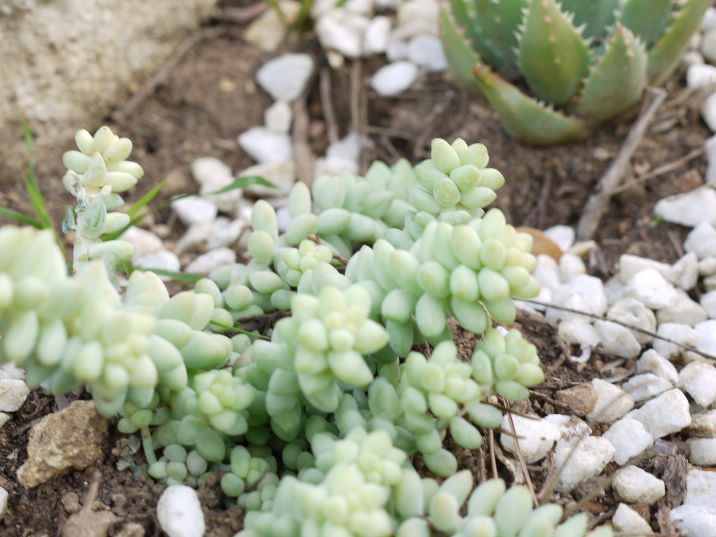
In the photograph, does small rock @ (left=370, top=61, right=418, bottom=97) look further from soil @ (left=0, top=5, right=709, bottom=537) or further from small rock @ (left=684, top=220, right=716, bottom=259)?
small rock @ (left=684, top=220, right=716, bottom=259)

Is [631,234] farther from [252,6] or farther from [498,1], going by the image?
[252,6]

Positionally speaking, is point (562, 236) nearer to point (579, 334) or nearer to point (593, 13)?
point (579, 334)

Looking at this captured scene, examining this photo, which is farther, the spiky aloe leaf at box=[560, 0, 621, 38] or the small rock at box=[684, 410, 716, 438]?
the spiky aloe leaf at box=[560, 0, 621, 38]

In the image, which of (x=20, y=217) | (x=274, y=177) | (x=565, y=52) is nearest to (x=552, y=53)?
(x=565, y=52)

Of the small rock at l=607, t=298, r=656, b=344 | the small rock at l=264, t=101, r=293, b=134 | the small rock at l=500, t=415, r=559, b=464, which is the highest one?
the small rock at l=500, t=415, r=559, b=464

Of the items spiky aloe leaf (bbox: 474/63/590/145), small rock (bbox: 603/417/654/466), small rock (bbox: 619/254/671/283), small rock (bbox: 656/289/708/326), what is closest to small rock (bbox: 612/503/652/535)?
small rock (bbox: 603/417/654/466)

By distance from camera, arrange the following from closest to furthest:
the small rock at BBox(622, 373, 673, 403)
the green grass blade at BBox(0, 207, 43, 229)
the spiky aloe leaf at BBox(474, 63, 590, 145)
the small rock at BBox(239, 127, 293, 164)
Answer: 1. the small rock at BBox(622, 373, 673, 403)
2. the green grass blade at BBox(0, 207, 43, 229)
3. the spiky aloe leaf at BBox(474, 63, 590, 145)
4. the small rock at BBox(239, 127, 293, 164)

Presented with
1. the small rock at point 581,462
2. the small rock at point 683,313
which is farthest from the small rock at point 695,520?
the small rock at point 683,313

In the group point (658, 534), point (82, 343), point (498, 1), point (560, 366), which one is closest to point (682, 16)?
point (498, 1)
